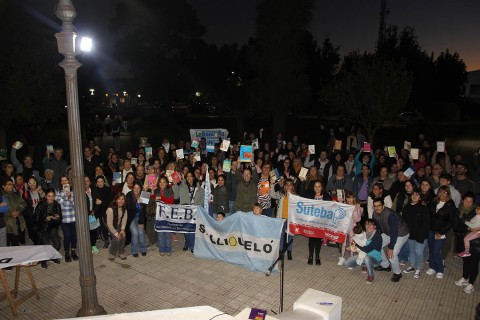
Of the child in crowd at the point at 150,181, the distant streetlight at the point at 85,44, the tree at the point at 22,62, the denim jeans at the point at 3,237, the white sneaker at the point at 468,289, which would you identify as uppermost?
the tree at the point at 22,62

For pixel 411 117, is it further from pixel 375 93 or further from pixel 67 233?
pixel 67 233

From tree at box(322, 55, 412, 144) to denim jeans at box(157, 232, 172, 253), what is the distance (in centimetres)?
1287

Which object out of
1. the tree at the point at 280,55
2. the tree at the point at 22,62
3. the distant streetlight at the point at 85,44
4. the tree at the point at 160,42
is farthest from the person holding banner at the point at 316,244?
the tree at the point at 160,42

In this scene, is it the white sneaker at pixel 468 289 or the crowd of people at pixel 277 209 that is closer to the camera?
the white sneaker at pixel 468 289

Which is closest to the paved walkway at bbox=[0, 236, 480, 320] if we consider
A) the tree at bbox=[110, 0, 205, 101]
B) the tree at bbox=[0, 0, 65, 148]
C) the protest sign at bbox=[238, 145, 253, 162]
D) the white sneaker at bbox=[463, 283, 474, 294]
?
the white sneaker at bbox=[463, 283, 474, 294]

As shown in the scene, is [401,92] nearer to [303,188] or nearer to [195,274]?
[303,188]

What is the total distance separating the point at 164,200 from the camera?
9883 mm

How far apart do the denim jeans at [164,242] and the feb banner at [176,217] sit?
0.15m

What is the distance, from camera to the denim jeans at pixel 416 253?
328 inches

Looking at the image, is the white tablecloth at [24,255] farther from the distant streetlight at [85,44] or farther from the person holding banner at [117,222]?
the distant streetlight at [85,44]

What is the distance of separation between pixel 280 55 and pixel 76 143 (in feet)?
75.6

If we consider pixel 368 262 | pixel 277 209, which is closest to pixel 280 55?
pixel 277 209

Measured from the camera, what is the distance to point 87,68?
45.5 meters

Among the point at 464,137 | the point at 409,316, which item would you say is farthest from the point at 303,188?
the point at 464,137
